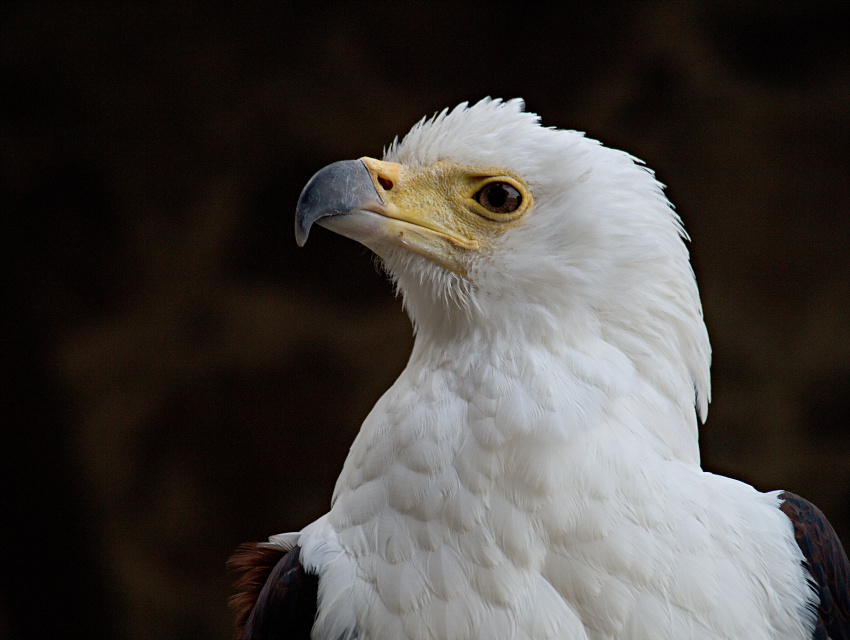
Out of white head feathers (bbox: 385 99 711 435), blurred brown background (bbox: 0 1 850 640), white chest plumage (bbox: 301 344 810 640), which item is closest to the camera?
white chest plumage (bbox: 301 344 810 640)

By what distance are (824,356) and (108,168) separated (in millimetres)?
3549

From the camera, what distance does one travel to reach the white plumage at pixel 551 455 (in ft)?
5.25

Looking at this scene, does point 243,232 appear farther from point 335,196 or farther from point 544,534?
point 544,534

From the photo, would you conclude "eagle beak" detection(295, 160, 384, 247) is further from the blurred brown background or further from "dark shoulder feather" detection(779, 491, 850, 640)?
the blurred brown background

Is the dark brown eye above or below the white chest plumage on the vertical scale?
above

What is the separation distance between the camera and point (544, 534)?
161cm

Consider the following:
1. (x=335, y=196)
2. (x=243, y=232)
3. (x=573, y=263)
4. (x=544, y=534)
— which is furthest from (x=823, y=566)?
(x=243, y=232)

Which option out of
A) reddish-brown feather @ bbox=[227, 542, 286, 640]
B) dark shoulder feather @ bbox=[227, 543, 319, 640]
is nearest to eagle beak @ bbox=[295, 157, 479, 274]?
dark shoulder feather @ bbox=[227, 543, 319, 640]

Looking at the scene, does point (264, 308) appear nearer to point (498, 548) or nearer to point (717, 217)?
point (717, 217)

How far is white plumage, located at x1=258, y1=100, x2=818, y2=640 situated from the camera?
1601 mm

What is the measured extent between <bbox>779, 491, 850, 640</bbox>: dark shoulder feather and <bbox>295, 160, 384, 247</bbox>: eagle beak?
3.47 feet

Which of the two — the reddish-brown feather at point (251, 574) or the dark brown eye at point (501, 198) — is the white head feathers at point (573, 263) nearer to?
the dark brown eye at point (501, 198)

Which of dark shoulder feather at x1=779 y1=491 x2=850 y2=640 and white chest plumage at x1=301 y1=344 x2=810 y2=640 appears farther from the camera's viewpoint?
dark shoulder feather at x1=779 y1=491 x2=850 y2=640

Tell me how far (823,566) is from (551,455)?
2.05 feet
